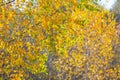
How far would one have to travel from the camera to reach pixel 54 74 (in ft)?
60.4

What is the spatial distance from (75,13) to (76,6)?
553mm

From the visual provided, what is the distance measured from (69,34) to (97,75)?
36.6ft

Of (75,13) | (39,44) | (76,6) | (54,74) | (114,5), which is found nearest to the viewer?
(76,6)

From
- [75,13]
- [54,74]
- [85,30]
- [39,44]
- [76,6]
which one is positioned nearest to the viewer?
[76,6]

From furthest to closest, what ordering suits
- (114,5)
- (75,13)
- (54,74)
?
(114,5), (54,74), (75,13)

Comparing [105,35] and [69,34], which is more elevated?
[69,34]

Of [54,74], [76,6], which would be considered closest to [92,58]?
[54,74]

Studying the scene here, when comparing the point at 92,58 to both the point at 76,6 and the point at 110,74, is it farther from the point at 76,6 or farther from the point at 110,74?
the point at 76,6

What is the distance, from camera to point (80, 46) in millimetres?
17266

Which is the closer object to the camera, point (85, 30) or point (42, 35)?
point (42, 35)

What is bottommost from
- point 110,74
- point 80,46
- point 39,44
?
point 110,74

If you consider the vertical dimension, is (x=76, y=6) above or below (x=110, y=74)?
above

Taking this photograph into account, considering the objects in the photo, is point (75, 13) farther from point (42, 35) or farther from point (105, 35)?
point (105, 35)

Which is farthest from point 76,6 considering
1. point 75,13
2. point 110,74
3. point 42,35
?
point 110,74
